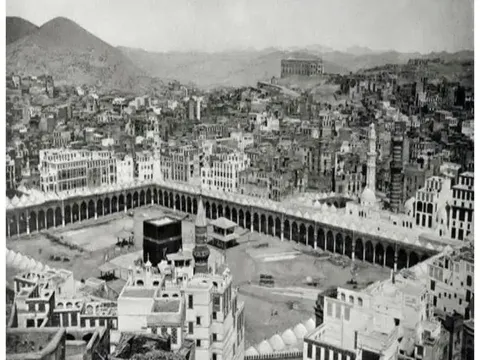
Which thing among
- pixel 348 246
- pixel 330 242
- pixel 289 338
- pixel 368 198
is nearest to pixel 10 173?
pixel 289 338

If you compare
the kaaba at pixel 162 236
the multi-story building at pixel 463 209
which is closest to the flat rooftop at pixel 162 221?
the kaaba at pixel 162 236

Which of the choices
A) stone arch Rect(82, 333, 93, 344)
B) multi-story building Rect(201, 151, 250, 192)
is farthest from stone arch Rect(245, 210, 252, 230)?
stone arch Rect(82, 333, 93, 344)

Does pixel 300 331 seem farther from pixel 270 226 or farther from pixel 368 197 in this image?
pixel 368 197

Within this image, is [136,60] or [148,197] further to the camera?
[148,197]

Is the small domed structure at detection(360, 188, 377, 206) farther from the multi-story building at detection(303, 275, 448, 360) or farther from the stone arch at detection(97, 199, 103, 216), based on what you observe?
the stone arch at detection(97, 199, 103, 216)

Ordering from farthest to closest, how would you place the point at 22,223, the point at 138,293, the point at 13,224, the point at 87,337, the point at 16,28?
the point at 22,223 → the point at 13,224 → the point at 138,293 → the point at 87,337 → the point at 16,28

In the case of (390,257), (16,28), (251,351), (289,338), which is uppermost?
(16,28)

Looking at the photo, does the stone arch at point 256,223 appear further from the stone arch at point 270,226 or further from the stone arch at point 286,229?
the stone arch at point 286,229
